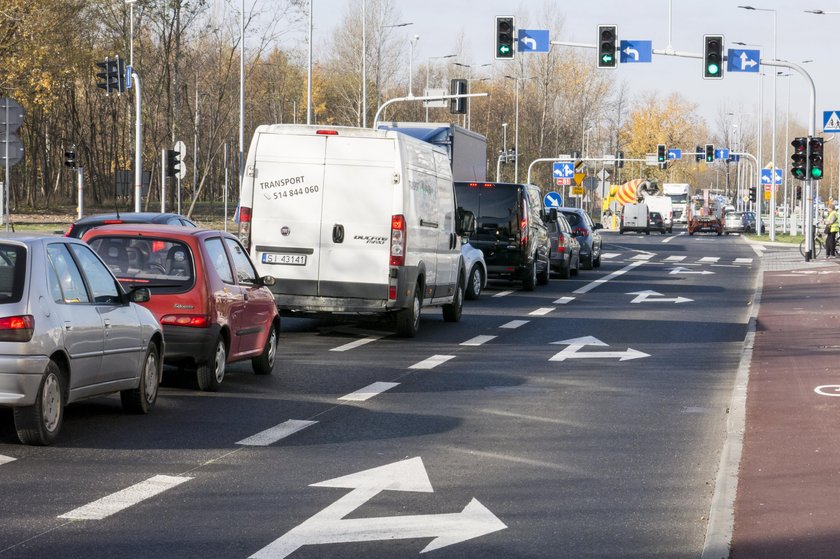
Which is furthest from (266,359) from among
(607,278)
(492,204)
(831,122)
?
(831,122)

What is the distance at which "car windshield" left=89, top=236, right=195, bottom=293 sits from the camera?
12633 millimetres

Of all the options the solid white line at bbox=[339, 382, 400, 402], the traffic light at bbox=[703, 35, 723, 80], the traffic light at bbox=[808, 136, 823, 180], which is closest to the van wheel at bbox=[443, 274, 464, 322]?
the solid white line at bbox=[339, 382, 400, 402]

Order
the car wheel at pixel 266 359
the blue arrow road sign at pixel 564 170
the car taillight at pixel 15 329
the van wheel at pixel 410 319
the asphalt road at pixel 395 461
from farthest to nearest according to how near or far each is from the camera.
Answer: the blue arrow road sign at pixel 564 170, the van wheel at pixel 410 319, the car wheel at pixel 266 359, the car taillight at pixel 15 329, the asphalt road at pixel 395 461

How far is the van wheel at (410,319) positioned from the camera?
18297 millimetres

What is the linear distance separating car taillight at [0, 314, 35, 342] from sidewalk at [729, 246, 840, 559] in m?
4.53

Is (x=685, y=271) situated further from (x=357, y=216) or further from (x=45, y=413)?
(x=45, y=413)

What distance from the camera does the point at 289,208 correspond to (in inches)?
702

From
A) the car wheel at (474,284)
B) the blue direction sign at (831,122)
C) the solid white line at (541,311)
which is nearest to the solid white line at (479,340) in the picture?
the solid white line at (541,311)

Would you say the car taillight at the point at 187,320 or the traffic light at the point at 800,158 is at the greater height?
the traffic light at the point at 800,158

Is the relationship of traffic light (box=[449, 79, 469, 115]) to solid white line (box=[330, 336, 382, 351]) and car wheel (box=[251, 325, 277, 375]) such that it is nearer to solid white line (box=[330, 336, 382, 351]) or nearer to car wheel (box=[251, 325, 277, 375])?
solid white line (box=[330, 336, 382, 351])

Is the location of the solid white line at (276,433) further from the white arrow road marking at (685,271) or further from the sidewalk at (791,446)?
the white arrow road marking at (685,271)

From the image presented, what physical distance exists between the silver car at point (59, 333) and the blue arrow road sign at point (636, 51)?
2787 cm

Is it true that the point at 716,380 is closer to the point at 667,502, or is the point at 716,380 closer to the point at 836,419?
the point at 836,419

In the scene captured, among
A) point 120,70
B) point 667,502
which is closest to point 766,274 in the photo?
point 120,70
